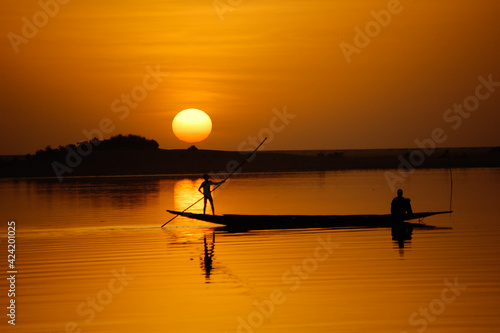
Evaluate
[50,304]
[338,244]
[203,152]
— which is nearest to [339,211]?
[338,244]

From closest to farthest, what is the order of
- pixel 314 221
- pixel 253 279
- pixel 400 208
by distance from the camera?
pixel 253 279
pixel 400 208
pixel 314 221

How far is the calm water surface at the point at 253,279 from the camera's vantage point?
11.7 metres

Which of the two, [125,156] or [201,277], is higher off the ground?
[125,156]

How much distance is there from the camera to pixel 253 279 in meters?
15.3

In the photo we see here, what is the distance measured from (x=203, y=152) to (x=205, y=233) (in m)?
111

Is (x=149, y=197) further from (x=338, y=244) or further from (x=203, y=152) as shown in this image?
(x=203, y=152)

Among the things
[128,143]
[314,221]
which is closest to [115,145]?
[128,143]

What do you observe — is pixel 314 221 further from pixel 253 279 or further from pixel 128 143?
pixel 128 143

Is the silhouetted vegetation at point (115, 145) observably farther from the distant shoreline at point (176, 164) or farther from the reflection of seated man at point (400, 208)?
the reflection of seated man at point (400, 208)

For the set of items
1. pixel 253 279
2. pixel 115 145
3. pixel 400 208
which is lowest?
pixel 253 279

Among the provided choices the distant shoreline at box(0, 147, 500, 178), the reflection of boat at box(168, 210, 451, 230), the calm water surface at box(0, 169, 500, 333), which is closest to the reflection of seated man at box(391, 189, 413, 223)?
the reflection of boat at box(168, 210, 451, 230)

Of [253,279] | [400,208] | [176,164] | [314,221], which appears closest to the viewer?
[253,279]

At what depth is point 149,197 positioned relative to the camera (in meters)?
47.2

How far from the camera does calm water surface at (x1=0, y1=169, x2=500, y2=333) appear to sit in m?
11.7
